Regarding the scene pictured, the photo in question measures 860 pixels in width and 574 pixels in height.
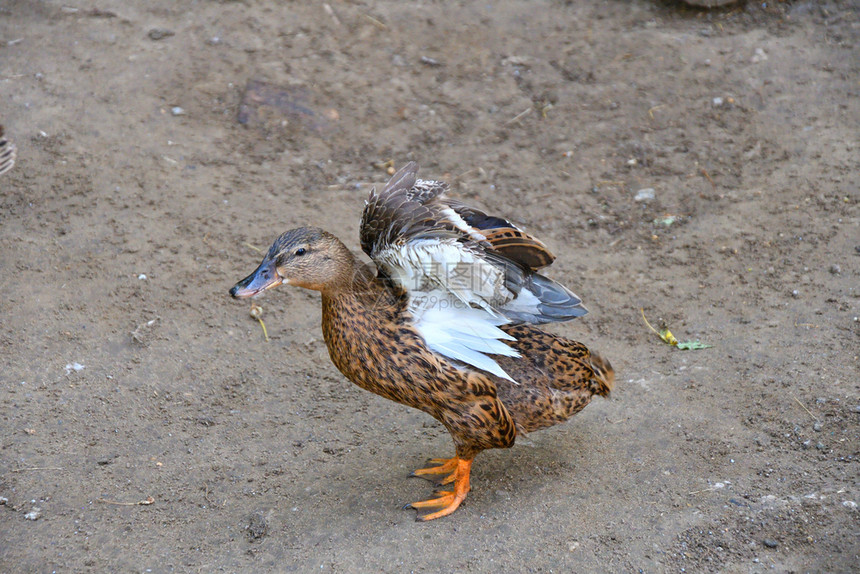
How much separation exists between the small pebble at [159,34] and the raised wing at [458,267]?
4300mm

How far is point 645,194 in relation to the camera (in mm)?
5641

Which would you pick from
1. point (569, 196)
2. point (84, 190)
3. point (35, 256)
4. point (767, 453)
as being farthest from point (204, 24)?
point (767, 453)

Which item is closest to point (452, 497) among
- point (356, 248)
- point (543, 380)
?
point (543, 380)

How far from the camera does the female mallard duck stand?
3.13 m

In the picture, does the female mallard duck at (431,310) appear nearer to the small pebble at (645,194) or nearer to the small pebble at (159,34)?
the small pebble at (645,194)

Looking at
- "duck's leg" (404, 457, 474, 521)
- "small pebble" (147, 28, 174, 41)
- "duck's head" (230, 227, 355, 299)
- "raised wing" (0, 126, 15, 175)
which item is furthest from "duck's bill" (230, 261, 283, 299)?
"small pebble" (147, 28, 174, 41)

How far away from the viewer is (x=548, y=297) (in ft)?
10.9

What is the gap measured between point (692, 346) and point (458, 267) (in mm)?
2123

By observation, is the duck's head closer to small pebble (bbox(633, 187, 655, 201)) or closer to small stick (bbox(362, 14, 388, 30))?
small pebble (bbox(633, 187, 655, 201))

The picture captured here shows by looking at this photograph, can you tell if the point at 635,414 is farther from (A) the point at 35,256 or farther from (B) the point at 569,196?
(A) the point at 35,256

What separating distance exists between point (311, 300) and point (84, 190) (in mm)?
1913

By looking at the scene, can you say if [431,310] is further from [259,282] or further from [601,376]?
[601,376]

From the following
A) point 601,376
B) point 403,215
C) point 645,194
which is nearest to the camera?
point 403,215

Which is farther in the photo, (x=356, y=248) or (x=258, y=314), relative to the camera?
(x=356, y=248)
